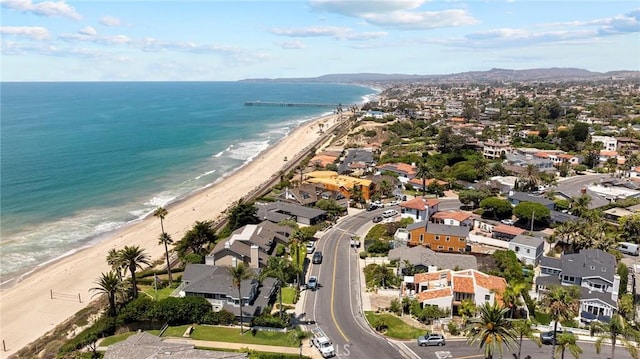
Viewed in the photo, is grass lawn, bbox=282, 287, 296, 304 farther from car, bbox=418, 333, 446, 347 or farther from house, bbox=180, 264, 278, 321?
car, bbox=418, 333, 446, 347

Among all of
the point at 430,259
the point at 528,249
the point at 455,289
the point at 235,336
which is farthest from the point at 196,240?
the point at 528,249

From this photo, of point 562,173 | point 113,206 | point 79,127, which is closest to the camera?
point 113,206

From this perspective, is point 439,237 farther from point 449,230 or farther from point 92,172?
point 92,172

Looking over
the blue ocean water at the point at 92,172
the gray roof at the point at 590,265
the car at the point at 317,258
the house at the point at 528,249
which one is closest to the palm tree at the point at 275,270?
the car at the point at 317,258

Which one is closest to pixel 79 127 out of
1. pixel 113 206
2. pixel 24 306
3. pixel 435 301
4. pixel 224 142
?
pixel 224 142

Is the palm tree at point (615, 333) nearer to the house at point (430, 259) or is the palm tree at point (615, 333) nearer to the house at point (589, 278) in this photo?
the house at point (589, 278)

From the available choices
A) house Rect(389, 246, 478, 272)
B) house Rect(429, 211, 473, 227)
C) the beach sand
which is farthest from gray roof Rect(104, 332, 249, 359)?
house Rect(429, 211, 473, 227)

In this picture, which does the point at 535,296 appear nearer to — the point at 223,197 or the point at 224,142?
the point at 223,197
